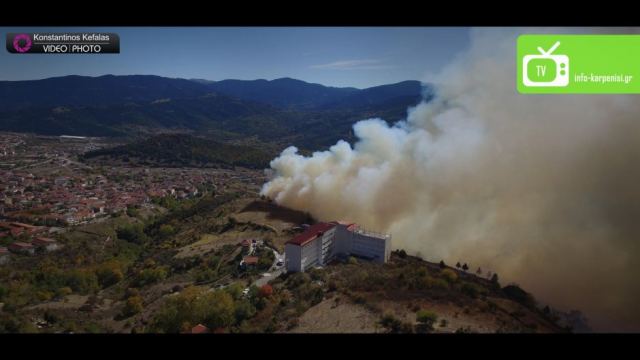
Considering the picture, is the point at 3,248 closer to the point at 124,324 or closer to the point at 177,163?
the point at 124,324

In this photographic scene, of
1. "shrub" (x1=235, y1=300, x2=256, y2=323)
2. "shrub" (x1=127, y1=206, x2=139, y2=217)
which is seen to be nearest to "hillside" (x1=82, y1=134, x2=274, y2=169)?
"shrub" (x1=127, y1=206, x2=139, y2=217)

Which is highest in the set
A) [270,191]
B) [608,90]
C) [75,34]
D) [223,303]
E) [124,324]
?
[75,34]

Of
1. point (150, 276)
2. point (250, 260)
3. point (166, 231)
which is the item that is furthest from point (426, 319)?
point (166, 231)

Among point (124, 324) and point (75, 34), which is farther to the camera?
point (124, 324)

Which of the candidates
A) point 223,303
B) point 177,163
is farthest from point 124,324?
point 177,163

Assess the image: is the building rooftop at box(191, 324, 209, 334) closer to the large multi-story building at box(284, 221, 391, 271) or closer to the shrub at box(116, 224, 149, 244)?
the large multi-story building at box(284, 221, 391, 271)

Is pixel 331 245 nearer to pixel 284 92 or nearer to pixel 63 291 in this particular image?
pixel 63 291

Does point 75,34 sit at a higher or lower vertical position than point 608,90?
higher

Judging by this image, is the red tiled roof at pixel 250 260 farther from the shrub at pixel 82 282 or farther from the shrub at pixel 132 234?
the shrub at pixel 132 234
